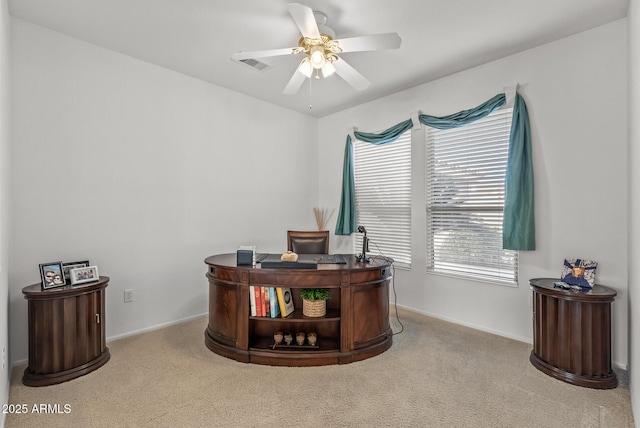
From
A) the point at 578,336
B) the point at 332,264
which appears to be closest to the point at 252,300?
the point at 332,264

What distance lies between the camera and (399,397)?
7.61 feet

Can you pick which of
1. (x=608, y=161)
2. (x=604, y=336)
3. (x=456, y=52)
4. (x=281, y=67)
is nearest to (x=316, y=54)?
(x=281, y=67)

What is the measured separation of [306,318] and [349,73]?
207cm

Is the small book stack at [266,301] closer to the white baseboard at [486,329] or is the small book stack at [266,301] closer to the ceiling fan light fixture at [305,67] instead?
the ceiling fan light fixture at [305,67]

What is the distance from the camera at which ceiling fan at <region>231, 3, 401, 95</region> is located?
2.29 m

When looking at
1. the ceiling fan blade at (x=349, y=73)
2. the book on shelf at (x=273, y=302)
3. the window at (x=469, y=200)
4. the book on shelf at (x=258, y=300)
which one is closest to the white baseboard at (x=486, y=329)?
the window at (x=469, y=200)

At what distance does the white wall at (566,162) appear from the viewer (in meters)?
2.76

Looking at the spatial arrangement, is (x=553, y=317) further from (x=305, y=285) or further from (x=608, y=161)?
(x=305, y=285)

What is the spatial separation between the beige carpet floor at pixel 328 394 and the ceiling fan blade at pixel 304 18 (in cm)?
250

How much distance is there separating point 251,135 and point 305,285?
2.56 meters

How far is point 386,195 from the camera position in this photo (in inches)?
182

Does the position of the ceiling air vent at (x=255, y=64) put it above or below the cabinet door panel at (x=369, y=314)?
above

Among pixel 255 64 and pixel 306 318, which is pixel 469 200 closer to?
pixel 306 318

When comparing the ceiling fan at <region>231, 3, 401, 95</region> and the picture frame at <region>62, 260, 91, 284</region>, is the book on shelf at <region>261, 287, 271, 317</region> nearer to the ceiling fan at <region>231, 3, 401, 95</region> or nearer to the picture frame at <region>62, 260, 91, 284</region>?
the picture frame at <region>62, 260, 91, 284</region>
